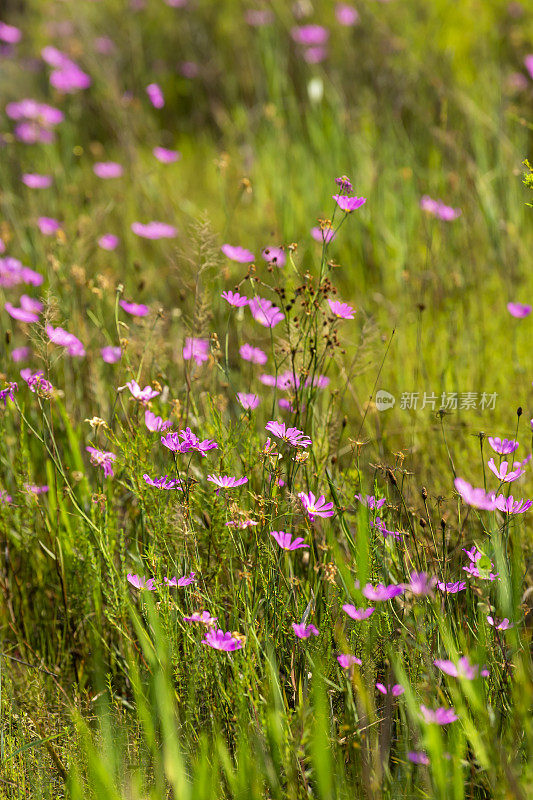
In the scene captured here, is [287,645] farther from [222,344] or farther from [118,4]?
[118,4]

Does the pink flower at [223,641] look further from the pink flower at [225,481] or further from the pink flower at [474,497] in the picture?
the pink flower at [474,497]

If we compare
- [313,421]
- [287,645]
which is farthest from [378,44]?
[287,645]

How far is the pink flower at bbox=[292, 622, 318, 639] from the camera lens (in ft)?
3.83

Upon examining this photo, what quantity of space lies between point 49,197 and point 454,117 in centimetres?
171

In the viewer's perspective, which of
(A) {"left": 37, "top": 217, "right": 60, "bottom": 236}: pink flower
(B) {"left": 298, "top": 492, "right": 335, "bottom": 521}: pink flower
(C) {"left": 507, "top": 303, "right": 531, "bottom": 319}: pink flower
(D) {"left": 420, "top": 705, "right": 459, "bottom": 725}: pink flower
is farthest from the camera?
(A) {"left": 37, "top": 217, "right": 60, "bottom": 236}: pink flower

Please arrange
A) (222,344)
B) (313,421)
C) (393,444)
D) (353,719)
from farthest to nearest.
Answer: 1. (222,344)
2. (393,444)
3. (313,421)
4. (353,719)

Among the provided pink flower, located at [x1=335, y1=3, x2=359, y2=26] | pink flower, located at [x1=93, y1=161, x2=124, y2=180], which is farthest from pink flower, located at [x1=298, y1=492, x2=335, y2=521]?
pink flower, located at [x1=335, y1=3, x2=359, y2=26]

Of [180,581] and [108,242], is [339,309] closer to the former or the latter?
[180,581]

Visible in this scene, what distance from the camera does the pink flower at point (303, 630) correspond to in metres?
1.17

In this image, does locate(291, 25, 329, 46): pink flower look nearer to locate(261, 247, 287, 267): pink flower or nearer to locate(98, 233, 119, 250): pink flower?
locate(98, 233, 119, 250): pink flower

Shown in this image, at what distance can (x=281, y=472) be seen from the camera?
1257mm

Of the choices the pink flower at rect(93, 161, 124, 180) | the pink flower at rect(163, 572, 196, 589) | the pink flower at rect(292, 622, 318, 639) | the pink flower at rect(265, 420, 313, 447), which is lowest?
the pink flower at rect(292, 622, 318, 639)

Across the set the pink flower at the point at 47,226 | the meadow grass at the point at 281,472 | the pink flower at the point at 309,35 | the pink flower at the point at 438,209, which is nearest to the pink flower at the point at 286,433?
the meadow grass at the point at 281,472

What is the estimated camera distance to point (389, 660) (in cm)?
121
